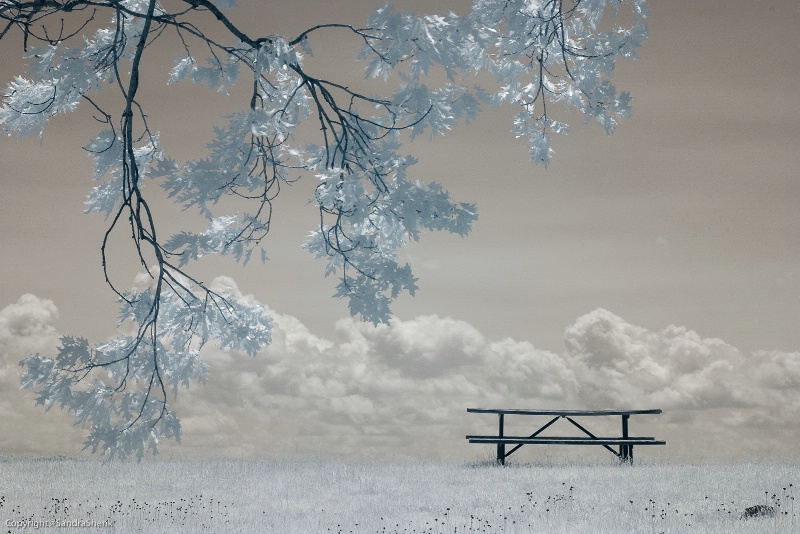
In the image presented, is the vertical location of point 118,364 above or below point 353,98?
below

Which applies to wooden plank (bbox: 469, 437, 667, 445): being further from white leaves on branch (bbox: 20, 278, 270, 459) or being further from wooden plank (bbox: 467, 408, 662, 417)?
white leaves on branch (bbox: 20, 278, 270, 459)

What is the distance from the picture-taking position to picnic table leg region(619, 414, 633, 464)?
49.9 feet

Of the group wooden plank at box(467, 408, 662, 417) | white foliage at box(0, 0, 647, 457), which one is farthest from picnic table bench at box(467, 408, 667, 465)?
white foliage at box(0, 0, 647, 457)

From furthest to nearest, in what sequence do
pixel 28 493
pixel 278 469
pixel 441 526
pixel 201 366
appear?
1. pixel 278 469
2. pixel 28 493
3. pixel 441 526
4. pixel 201 366

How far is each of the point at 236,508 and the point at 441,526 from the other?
309 cm

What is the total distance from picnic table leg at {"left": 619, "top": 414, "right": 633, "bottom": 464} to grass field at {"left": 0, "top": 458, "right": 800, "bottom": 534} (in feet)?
3.17

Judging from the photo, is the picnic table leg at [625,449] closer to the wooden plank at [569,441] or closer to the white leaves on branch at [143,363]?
the wooden plank at [569,441]

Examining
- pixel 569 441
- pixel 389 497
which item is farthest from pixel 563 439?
pixel 389 497

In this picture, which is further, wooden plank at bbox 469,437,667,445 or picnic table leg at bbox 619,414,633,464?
picnic table leg at bbox 619,414,633,464

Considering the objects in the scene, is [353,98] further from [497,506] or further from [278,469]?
[278,469]

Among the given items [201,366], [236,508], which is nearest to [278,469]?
[236,508]

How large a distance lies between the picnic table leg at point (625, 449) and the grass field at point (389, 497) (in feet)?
3.17

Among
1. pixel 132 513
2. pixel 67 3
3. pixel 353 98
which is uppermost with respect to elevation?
pixel 67 3

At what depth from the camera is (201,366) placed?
26.2ft
